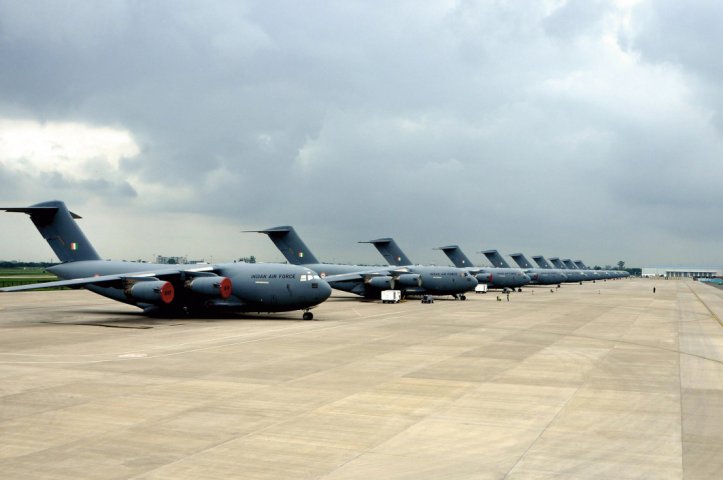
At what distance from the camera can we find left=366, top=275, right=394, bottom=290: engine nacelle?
2308 inches

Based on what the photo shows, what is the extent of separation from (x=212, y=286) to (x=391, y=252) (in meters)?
37.5

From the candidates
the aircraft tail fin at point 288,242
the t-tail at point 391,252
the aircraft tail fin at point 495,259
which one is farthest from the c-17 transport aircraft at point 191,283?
the aircraft tail fin at point 495,259

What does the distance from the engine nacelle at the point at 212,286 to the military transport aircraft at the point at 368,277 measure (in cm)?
1989

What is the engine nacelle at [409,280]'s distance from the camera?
59.7m

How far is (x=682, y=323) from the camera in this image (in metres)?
39.9

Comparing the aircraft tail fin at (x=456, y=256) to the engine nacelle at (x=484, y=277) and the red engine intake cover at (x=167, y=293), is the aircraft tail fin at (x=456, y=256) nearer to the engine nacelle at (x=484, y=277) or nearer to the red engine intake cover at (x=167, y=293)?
the engine nacelle at (x=484, y=277)

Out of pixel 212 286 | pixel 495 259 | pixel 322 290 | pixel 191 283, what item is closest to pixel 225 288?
pixel 212 286

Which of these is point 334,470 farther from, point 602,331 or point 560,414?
point 602,331

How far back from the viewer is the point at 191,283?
3794 centimetres

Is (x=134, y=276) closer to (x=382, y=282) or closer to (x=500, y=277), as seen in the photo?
(x=382, y=282)

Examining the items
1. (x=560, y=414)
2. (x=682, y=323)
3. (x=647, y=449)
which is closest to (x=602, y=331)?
(x=682, y=323)

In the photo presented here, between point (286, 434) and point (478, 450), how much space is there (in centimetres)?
351

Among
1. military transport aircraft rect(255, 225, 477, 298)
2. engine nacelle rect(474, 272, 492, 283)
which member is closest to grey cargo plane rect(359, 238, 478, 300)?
military transport aircraft rect(255, 225, 477, 298)

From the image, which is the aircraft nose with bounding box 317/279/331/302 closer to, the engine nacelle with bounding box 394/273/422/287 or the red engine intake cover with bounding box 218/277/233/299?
the red engine intake cover with bounding box 218/277/233/299
